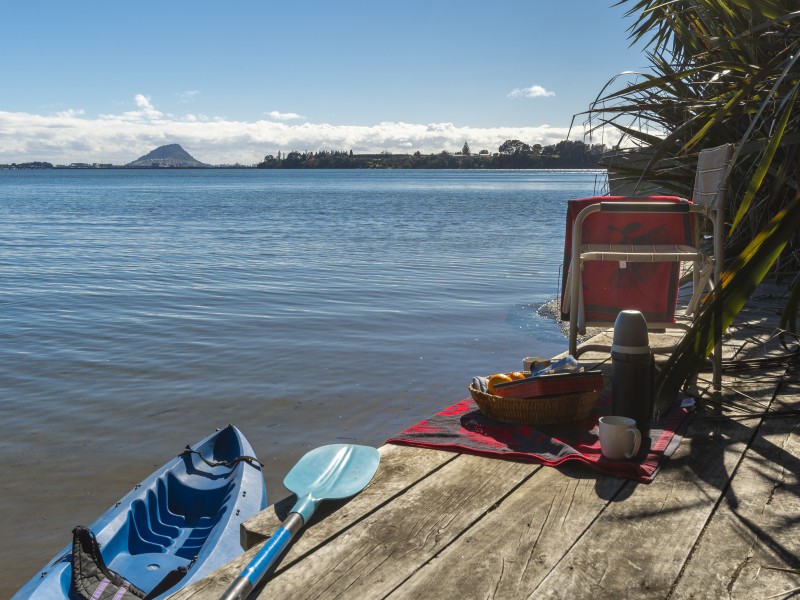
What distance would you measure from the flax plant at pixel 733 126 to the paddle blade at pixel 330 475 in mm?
971

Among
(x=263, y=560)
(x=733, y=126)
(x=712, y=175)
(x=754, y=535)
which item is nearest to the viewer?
(x=263, y=560)

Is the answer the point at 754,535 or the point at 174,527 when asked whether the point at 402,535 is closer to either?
the point at 754,535

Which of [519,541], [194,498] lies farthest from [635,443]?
[194,498]

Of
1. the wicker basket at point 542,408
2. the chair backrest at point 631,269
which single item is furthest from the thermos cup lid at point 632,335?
the chair backrest at point 631,269

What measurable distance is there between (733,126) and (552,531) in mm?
5273

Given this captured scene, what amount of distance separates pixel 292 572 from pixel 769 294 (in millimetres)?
5446

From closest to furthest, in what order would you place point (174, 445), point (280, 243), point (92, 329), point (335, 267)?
1. point (174, 445)
2. point (92, 329)
3. point (335, 267)
4. point (280, 243)

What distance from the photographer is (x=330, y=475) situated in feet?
7.75

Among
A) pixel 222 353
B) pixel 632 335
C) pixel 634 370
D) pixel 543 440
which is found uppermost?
pixel 632 335

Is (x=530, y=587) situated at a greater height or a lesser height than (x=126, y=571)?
greater

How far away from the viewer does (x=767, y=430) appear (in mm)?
2836

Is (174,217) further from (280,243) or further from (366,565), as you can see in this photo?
(366,565)

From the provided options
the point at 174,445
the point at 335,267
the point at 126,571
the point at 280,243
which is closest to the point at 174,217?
the point at 280,243

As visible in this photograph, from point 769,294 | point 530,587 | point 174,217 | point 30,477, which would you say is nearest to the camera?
point 530,587
